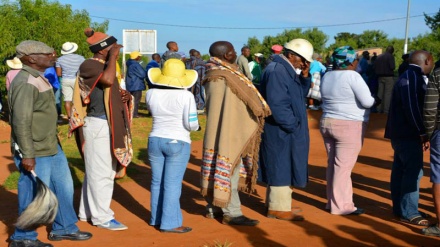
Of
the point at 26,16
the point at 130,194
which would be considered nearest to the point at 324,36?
the point at 26,16

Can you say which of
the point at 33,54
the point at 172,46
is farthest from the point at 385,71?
the point at 33,54

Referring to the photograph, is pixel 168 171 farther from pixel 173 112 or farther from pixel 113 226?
pixel 113 226

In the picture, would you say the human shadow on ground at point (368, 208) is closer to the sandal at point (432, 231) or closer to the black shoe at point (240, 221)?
the sandal at point (432, 231)

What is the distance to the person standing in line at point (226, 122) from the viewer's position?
21.1 feet

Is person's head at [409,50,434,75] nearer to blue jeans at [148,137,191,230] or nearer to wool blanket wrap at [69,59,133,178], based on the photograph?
blue jeans at [148,137,191,230]

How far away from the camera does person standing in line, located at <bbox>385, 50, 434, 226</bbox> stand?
21.9 ft

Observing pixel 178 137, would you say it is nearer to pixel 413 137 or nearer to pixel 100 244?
pixel 100 244

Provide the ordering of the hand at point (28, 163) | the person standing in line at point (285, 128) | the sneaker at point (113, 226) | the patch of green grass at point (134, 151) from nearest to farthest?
1. the hand at point (28, 163)
2. the sneaker at point (113, 226)
3. the person standing in line at point (285, 128)
4. the patch of green grass at point (134, 151)

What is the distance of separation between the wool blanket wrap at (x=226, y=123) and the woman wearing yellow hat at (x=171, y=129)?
0.27 metres

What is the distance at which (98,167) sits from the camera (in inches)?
251

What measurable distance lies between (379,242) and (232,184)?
1.62m

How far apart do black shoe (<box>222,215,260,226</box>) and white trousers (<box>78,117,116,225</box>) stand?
4.06 ft

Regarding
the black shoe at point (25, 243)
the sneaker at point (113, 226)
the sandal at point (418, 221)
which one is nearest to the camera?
the black shoe at point (25, 243)

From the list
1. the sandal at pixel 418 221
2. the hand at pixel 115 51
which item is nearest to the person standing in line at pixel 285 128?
the sandal at pixel 418 221
